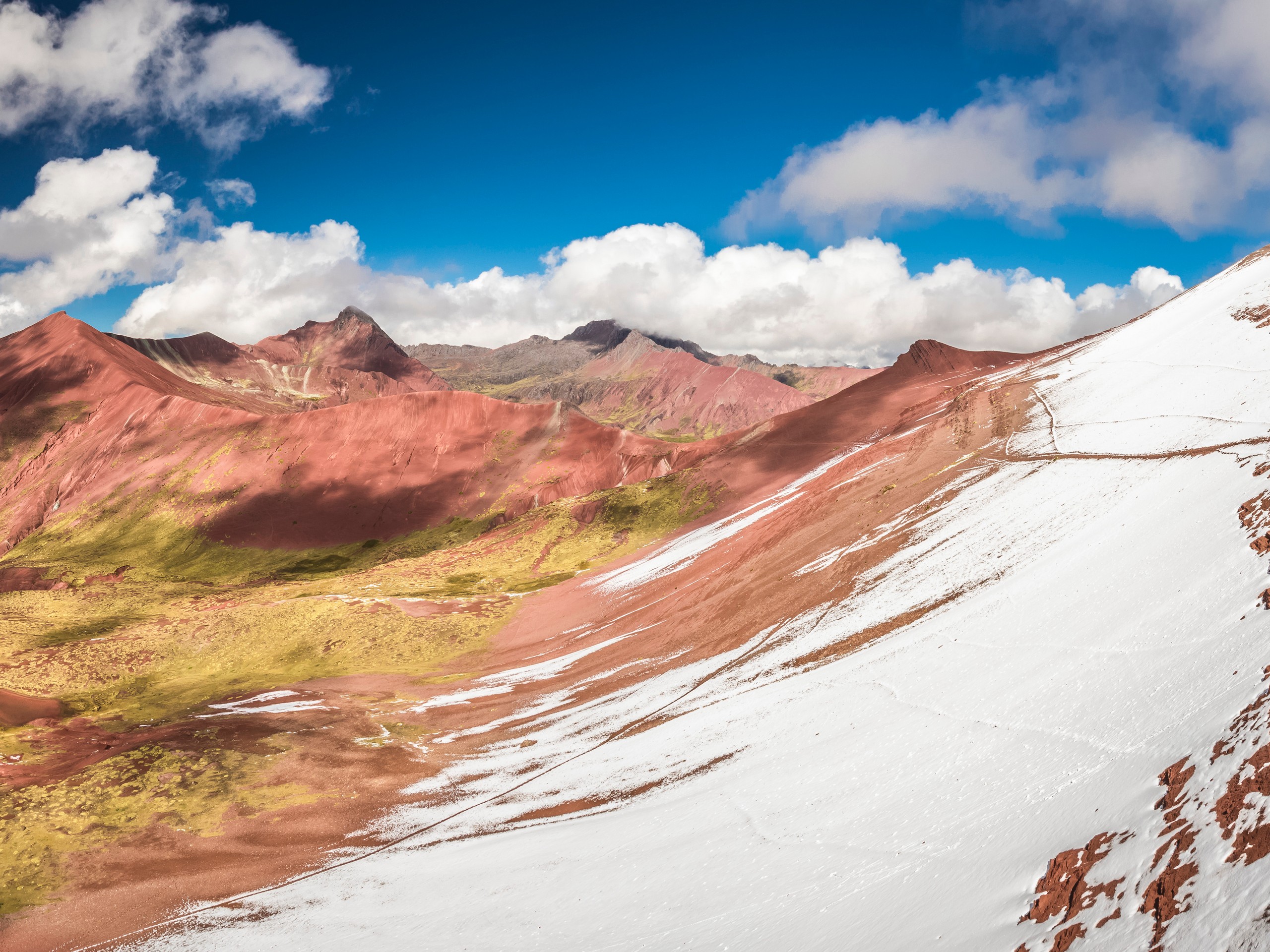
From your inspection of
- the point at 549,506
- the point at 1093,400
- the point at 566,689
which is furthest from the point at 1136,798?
the point at 549,506

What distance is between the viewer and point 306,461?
120 meters

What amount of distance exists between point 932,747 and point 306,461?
123210mm

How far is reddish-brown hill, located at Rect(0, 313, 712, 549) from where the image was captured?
112 metres

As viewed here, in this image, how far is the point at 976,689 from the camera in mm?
16734

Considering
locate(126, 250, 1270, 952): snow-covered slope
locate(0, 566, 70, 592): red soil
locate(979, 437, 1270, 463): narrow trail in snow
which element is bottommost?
locate(126, 250, 1270, 952): snow-covered slope

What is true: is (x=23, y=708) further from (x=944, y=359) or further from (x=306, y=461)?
(x=944, y=359)

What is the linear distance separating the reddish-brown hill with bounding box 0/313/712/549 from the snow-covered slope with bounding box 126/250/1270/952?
71644 millimetres

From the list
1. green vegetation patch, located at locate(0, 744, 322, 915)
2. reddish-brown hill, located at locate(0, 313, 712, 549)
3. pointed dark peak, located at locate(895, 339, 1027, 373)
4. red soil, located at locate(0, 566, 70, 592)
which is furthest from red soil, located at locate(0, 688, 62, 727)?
pointed dark peak, located at locate(895, 339, 1027, 373)

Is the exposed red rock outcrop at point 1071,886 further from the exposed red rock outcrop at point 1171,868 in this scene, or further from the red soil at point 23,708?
the red soil at point 23,708

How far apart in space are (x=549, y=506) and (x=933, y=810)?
8706cm

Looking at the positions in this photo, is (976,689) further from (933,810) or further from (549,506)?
A: (549,506)

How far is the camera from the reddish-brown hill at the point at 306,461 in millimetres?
112312

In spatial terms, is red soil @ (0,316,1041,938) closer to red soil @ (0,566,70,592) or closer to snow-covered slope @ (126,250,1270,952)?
snow-covered slope @ (126,250,1270,952)

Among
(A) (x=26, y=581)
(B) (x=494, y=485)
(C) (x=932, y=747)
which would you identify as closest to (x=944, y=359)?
(B) (x=494, y=485)
